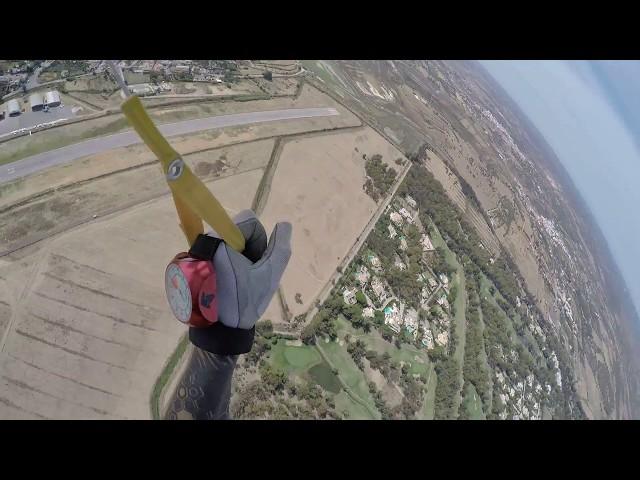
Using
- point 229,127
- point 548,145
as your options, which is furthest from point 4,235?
point 548,145

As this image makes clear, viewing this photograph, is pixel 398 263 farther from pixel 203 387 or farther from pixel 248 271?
pixel 248 271

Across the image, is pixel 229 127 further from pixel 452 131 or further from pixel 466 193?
pixel 452 131

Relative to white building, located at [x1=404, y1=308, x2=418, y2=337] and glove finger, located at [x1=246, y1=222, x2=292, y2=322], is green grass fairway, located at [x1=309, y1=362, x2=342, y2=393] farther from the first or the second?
glove finger, located at [x1=246, y1=222, x2=292, y2=322]

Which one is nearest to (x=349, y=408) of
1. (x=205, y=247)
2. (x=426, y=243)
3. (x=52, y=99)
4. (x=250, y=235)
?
(x=426, y=243)

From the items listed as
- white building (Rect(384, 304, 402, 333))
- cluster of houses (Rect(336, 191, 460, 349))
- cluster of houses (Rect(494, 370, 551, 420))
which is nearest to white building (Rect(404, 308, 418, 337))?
cluster of houses (Rect(336, 191, 460, 349))

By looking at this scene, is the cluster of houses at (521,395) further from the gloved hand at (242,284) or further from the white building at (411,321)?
the gloved hand at (242,284)

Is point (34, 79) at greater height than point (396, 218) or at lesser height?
lesser
